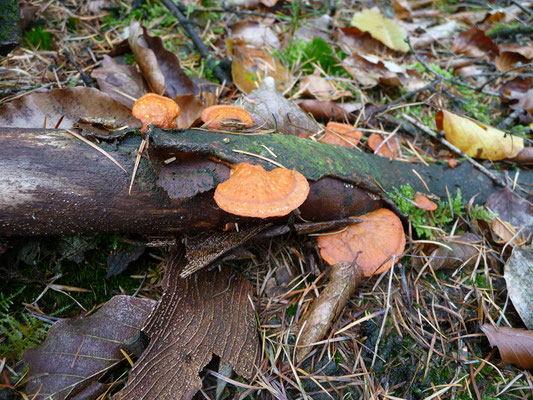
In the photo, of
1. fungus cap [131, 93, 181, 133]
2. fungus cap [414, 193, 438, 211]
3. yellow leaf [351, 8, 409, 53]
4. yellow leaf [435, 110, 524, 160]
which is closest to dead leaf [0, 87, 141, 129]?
fungus cap [131, 93, 181, 133]

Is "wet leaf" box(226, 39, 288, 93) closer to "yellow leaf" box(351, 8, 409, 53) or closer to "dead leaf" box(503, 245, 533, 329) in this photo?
"yellow leaf" box(351, 8, 409, 53)

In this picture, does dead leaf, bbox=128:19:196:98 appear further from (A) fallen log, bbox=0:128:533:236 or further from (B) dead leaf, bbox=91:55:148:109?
(A) fallen log, bbox=0:128:533:236

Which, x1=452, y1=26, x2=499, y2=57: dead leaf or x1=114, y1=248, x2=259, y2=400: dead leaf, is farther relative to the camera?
x1=452, y1=26, x2=499, y2=57: dead leaf

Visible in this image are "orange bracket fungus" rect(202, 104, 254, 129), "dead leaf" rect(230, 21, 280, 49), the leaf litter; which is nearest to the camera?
the leaf litter

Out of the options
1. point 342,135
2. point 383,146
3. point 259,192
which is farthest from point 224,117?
point 383,146

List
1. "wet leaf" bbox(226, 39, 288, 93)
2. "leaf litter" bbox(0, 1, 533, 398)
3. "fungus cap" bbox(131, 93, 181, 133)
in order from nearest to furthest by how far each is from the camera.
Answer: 1. "leaf litter" bbox(0, 1, 533, 398)
2. "fungus cap" bbox(131, 93, 181, 133)
3. "wet leaf" bbox(226, 39, 288, 93)

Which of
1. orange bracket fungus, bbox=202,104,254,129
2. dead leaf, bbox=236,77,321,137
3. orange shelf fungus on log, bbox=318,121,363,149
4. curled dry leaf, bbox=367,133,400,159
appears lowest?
curled dry leaf, bbox=367,133,400,159

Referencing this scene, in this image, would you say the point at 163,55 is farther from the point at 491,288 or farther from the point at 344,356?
the point at 491,288

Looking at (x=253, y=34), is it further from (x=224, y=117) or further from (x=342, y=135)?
(x=224, y=117)

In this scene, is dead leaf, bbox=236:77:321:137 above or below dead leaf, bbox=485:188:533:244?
above
